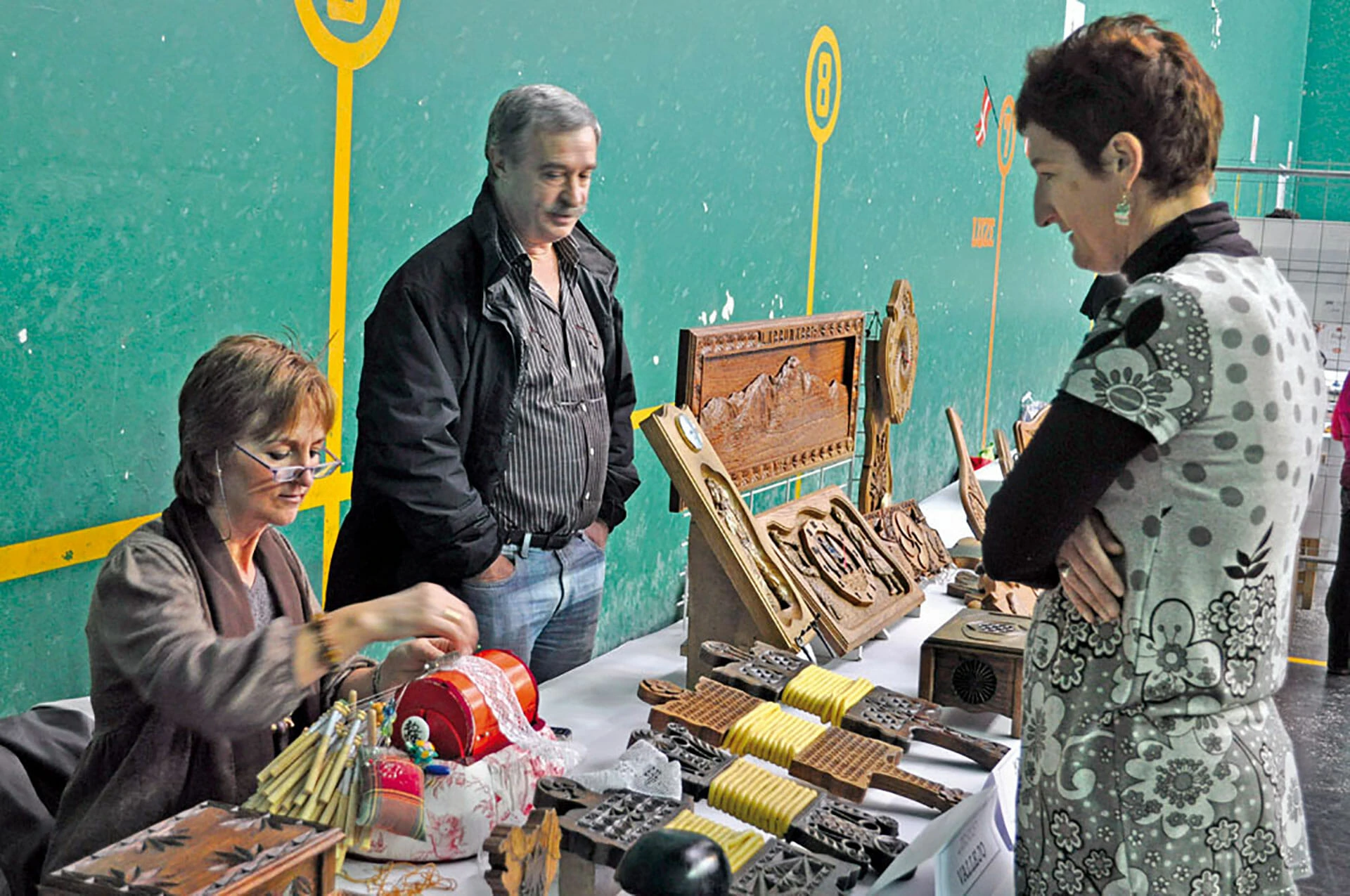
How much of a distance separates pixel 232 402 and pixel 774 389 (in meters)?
1.73

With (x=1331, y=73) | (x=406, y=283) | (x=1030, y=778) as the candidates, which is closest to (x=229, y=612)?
(x=406, y=283)

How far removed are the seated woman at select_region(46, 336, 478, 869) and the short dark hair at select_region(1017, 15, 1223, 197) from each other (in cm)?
92

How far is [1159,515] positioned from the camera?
1.48m

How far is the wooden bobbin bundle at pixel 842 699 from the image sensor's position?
7.56 ft

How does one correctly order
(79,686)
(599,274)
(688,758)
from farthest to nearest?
(599,274) → (79,686) → (688,758)

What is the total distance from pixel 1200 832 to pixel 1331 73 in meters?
16.7

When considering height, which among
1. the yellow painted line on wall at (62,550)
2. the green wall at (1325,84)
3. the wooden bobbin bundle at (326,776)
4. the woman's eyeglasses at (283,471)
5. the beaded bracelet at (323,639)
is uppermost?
the green wall at (1325,84)

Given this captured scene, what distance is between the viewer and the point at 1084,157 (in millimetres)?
1595

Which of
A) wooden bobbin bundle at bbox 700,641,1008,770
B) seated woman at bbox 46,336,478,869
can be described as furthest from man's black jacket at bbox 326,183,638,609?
seated woman at bbox 46,336,478,869

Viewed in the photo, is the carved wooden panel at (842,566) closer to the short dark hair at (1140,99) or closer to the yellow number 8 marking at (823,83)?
the short dark hair at (1140,99)

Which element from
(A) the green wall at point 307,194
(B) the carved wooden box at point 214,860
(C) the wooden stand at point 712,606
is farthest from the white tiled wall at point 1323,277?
(B) the carved wooden box at point 214,860

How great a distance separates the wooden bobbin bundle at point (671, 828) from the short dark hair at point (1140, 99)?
923mm

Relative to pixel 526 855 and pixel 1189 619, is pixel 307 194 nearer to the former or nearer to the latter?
pixel 526 855

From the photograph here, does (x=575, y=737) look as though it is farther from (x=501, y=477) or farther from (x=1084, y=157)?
(x=1084, y=157)
